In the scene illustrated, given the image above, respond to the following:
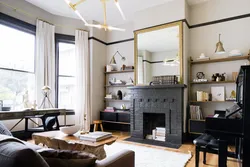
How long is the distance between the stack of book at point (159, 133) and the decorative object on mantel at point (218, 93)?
1463 mm

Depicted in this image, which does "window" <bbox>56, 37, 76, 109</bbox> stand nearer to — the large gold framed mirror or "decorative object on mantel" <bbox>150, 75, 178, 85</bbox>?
the large gold framed mirror

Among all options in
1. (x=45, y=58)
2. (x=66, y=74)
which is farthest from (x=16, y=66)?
(x=66, y=74)

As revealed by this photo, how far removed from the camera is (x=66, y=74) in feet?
17.4

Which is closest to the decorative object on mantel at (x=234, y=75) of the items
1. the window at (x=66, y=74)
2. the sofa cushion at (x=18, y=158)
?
the sofa cushion at (x=18, y=158)

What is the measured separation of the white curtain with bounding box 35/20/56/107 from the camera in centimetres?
448

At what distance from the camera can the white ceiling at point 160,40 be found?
14.0 ft

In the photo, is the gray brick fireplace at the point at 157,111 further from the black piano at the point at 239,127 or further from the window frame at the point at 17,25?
the window frame at the point at 17,25

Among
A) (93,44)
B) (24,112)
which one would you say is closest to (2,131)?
(24,112)

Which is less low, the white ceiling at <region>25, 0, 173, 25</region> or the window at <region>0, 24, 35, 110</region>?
the white ceiling at <region>25, 0, 173, 25</region>

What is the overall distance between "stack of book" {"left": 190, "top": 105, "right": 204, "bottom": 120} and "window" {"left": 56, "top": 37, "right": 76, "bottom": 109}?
3.54 meters

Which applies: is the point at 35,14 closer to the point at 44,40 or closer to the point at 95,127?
the point at 44,40

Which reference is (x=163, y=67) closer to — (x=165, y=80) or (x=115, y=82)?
(x=165, y=80)

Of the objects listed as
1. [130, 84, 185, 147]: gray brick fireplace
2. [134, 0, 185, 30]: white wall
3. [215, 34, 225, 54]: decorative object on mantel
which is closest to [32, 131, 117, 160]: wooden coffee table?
[130, 84, 185, 147]: gray brick fireplace

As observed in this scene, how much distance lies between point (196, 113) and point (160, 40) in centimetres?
209
